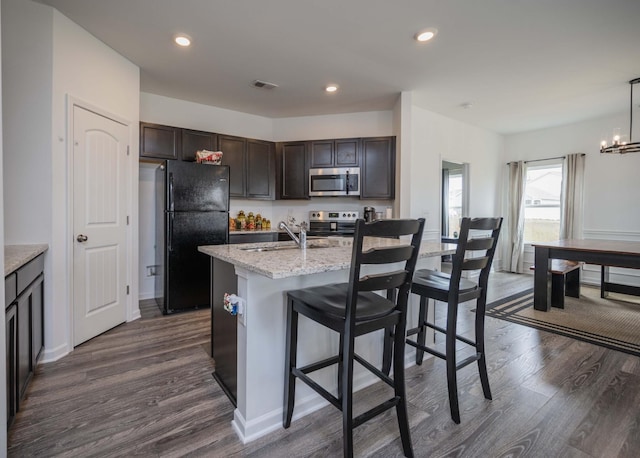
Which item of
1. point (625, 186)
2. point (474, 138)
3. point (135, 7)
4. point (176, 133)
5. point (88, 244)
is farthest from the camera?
point (474, 138)

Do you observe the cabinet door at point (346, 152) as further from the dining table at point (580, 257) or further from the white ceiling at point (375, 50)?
the dining table at point (580, 257)

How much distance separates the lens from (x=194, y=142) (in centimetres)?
399

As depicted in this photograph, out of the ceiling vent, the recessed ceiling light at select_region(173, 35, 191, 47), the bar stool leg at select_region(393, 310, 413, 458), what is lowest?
the bar stool leg at select_region(393, 310, 413, 458)

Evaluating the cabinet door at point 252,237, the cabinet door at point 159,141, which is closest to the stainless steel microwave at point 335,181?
the cabinet door at point 252,237

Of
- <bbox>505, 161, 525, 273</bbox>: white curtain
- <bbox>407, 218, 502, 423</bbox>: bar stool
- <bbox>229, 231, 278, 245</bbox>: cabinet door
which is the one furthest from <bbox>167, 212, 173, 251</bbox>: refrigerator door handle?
<bbox>505, 161, 525, 273</bbox>: white curtain

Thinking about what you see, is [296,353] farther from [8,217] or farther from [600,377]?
[8,217]

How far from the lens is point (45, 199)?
7.89 feet

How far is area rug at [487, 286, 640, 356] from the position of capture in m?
2.90

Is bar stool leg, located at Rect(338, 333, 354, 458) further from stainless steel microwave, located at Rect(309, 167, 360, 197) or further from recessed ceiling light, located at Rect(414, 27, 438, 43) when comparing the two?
stainless steel microwave, located at Rect(309, 167, 360, 197)

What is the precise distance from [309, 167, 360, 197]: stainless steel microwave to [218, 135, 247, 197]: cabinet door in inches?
37.3

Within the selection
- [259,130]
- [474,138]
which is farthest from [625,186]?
[259,130]

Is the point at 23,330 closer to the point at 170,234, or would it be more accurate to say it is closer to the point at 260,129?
the point at 170,234

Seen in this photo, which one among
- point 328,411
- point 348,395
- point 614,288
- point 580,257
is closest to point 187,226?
point 328,411

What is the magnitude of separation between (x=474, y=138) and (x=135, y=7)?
5221mm
